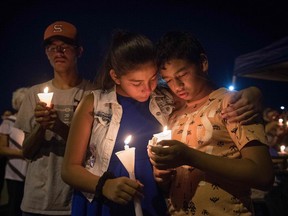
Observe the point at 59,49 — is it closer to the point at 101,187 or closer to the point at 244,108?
the point at 101,187

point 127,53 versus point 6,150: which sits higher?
point 127,53

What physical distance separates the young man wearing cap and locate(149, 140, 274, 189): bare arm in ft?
3.56

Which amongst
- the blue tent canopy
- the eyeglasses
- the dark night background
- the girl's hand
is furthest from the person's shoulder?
the blue tent canopy

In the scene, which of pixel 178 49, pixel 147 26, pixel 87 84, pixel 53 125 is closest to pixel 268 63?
Answer: pixel 87 84

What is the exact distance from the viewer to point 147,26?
9.23 m

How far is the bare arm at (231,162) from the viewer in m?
1.58

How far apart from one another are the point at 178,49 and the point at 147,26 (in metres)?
7.47

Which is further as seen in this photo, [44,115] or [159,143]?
[44,115]

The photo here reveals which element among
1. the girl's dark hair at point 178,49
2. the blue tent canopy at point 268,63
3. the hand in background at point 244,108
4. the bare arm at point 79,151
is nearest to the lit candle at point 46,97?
the bare arm at point 79,151

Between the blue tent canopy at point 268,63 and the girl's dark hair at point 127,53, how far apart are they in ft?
10.7

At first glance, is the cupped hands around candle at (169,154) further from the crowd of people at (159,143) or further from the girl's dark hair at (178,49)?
the girl's dark hair at (178,49)

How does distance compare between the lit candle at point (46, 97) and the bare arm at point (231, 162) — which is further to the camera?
the lit candle at point (46, 97)

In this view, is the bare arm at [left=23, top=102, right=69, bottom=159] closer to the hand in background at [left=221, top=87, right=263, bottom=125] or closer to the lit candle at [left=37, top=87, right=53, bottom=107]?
the lit candle at [left=37, top=87, right=53, bottom=107]

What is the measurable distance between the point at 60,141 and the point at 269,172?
1578 millimetres
